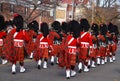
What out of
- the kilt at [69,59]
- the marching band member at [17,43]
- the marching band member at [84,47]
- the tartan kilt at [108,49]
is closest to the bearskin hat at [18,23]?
the marching band member at [17,43]

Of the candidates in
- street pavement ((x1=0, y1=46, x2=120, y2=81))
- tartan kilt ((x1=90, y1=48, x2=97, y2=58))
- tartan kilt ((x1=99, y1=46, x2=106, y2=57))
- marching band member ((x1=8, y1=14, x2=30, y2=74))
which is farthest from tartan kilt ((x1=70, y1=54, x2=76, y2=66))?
tartan kilt ((x1=99, y1=46, x2=106, y2=57))

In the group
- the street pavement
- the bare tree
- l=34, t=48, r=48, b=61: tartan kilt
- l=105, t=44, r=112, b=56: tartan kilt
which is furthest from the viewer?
the bare tree

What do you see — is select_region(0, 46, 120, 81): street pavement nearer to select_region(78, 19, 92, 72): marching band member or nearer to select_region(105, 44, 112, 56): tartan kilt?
select_region(78, 19, 92, 72): marching band member

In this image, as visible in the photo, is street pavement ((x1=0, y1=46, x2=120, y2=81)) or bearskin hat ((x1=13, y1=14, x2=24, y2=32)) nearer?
street pavement ((x1=0, y1=46, x2=120, y2=81))

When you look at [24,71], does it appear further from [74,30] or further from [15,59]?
[74,30]

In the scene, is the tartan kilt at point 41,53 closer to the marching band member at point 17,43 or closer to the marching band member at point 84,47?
the marching band member at point 84,47

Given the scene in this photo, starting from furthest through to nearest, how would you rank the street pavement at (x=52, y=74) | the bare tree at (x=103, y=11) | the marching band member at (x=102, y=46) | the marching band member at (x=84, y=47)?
the bare tree at (x=103, y=11), the marching band member at (x=102, y=46), the marching band member at (x=84, y=47), the street pavement at (x=52, y=74)

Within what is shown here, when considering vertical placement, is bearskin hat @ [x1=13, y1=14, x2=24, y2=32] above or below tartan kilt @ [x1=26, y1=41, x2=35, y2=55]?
above

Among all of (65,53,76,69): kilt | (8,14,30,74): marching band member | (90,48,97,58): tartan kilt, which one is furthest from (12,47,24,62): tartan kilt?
(90,48,97,58): tartan kilt

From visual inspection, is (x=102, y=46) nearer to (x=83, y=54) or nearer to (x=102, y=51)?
(x=102, y=51)

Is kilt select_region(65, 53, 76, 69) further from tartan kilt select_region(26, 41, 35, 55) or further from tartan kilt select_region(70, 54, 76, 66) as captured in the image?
tartan kilt select_region(26, 41, 35, 55)

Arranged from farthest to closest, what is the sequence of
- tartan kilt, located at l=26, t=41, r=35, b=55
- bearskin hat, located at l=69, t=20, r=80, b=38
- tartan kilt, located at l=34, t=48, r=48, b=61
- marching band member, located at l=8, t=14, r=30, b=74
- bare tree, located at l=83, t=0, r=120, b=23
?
bare tree, located at l=83, t=0, r=120, b=23
tartan kilt, located at l=26, t=41, r=35, b=55
tartan kilt, located at l=34, t=48, r=48, b=61
marching band member, located at l=8, t=14, r=30, b=74
bearskin hat, located at l=69, t=20, r=80, b=38

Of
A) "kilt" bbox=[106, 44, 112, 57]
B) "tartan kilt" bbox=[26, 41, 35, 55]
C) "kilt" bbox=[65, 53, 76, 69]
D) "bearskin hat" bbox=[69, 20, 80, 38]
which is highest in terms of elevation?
"bearskin hat" bbox=[69, 20, 80, 38]

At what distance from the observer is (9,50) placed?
1614 centimetres
